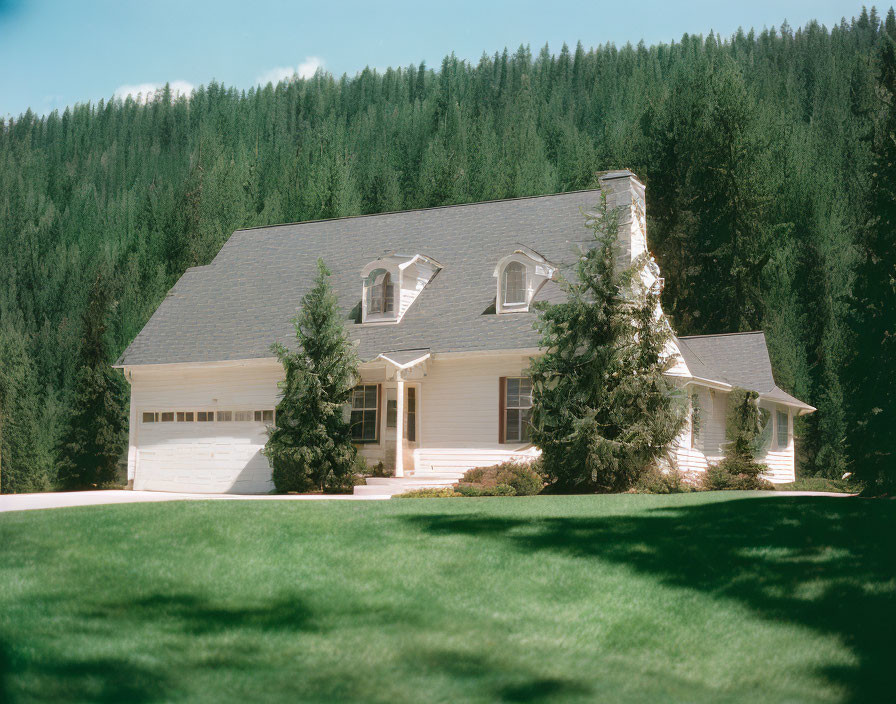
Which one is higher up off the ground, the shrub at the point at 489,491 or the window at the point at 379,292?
the window at the point at 379,292

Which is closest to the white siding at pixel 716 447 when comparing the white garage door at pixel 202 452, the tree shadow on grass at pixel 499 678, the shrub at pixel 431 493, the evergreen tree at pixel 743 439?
the evergreen tree at pixel 743 439

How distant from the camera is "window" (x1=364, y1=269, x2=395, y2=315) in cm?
2453

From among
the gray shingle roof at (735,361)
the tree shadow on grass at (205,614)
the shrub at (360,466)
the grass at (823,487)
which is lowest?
the grass at (823,487)

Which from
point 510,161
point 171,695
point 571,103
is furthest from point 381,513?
point 571,103

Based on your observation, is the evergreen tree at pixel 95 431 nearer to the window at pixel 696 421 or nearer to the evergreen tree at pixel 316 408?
the evergreen tree at pixel 316 408

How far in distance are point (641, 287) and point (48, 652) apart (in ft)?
49.0

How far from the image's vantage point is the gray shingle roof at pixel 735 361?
2566 cm

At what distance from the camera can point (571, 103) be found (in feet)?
257

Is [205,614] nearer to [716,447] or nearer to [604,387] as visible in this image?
[604,387]

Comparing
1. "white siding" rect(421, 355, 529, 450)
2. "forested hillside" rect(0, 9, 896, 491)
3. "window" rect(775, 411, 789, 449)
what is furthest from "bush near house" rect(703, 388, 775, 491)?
"white siding" rect(421, 355, 529, 450)

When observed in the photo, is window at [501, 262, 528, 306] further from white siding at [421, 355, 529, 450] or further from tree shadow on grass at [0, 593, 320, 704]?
tree shadow on grass at [0, 593, 320, 704]

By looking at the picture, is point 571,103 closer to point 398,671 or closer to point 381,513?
point 381,513

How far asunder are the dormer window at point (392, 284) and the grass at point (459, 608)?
45.2 feet

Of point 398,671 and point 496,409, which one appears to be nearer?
point 398,671
